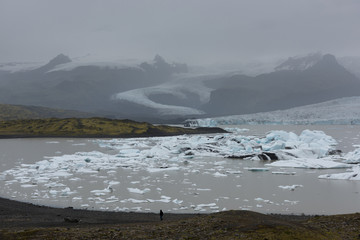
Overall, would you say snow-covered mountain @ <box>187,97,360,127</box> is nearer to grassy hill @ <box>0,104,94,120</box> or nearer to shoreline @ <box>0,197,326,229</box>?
grassy hill @ <box>0,104,94,120</box>

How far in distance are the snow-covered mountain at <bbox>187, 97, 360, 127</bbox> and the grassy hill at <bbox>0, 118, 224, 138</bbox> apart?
140 ft

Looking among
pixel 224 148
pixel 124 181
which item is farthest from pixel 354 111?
pixel 124 181

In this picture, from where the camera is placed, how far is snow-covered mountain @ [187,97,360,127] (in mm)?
121812

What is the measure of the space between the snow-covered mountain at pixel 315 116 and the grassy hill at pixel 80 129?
42.6m

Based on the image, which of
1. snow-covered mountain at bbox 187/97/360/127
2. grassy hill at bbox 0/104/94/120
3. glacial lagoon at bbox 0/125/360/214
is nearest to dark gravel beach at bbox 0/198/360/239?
glacial lagoon at bbox 0/125/360/214

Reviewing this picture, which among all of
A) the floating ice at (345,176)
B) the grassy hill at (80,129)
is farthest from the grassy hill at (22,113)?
the floating ice at (345,176)

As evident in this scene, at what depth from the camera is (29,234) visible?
10594mm

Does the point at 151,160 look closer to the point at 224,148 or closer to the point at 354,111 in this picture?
the point at 224,148

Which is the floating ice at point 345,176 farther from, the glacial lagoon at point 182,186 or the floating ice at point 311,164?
the floating ice at point 311,164

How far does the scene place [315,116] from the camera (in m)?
135

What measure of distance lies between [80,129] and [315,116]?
92452 mm

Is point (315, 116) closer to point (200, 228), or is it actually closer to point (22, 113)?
point (22, 113)

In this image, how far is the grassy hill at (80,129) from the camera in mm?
84125

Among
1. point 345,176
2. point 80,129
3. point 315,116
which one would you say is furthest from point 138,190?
point 315,116
